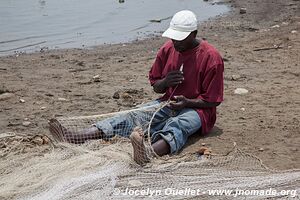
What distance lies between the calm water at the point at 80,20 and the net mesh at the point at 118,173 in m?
6.17

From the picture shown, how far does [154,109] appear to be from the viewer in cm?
477

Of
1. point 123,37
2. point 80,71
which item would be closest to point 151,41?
point 123,37

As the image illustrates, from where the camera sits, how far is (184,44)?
15.3 ft

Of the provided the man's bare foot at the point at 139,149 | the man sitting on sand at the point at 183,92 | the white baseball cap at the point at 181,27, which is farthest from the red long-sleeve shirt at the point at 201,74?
the man's bare foot at the point at 139,149

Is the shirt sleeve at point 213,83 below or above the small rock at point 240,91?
above

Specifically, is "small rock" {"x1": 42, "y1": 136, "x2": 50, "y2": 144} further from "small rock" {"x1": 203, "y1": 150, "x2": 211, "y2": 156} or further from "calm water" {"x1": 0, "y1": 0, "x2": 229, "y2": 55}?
"calm water" {"x1": 0, "y1": 0, "x2": 229, "y2": 55}

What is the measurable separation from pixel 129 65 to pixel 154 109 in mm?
3531

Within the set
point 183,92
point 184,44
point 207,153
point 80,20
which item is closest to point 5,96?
point 183,92

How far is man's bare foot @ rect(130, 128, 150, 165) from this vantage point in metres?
3.92

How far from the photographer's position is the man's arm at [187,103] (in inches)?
183

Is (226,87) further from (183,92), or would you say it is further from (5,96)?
(5,96)

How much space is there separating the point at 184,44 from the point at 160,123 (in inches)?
29.2

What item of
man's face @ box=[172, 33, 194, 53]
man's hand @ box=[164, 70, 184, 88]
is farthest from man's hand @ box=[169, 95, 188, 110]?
man's face @ box=[172, 33, 194, 53]

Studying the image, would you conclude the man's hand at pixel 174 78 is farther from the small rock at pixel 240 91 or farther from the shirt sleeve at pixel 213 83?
the small rock at pixel 240 91
